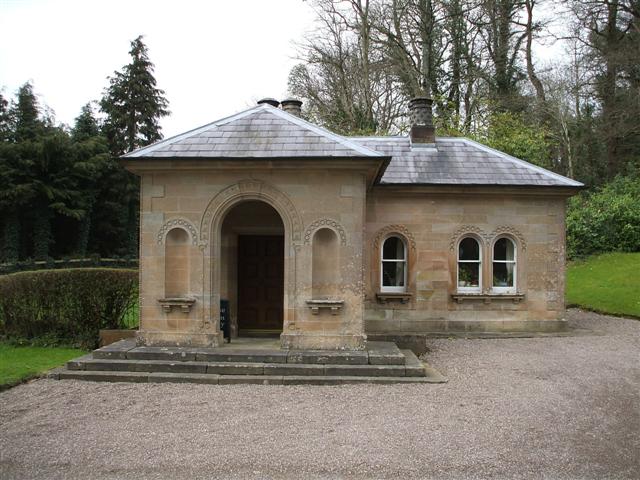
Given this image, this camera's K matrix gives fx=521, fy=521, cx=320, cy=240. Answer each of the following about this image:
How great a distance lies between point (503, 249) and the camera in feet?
45.9

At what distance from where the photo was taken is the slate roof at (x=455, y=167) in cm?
1368

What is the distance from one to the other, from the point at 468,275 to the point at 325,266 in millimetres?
5697

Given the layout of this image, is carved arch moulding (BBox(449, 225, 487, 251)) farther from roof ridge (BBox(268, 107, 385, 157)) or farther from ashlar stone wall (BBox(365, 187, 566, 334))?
roof ridge (BBox(268, 107, 385, 157))

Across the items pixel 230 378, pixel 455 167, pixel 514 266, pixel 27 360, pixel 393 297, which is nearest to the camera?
pixel 230 378

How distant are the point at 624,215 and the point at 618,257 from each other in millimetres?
2321

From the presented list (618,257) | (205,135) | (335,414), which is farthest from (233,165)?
(618,257)

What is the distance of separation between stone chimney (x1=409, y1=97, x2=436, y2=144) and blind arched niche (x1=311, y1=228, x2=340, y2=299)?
6.77 meters

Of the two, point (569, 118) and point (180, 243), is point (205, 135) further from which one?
point (569, 118)

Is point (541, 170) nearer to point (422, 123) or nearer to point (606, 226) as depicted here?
point (422, 123)

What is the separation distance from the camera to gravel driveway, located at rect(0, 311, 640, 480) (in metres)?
5.29

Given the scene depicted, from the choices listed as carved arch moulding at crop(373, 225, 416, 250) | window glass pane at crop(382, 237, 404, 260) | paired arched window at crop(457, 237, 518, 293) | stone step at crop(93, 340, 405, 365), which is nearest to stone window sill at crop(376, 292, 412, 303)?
window glass pane at crop(382, 237, 404, 260)

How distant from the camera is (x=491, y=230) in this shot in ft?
44.9

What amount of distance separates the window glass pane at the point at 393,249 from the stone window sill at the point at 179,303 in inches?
234

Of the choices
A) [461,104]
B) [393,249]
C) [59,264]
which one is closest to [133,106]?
[59,264]
